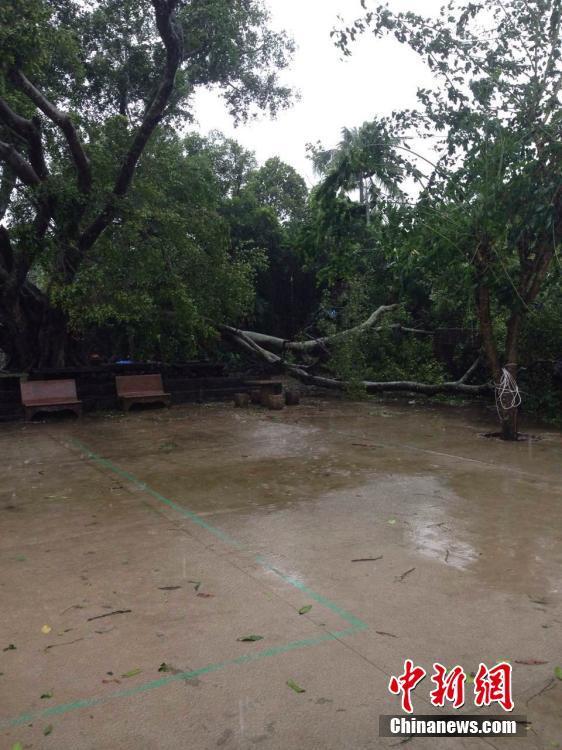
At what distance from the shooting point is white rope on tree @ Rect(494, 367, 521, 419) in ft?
28.8

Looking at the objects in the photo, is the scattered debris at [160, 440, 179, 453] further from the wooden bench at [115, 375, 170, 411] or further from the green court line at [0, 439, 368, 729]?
the green court line at [0, 439, 368, 729]

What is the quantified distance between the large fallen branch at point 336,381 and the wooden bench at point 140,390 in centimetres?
287

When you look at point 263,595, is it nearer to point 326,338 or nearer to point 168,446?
point 168,446

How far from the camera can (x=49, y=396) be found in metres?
11.4

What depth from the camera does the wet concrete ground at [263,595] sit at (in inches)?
94.7

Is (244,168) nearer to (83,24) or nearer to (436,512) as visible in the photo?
(83,24)

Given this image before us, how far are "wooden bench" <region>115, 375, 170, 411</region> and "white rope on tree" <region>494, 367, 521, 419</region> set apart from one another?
22.8 feet

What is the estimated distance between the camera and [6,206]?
42.4 ft

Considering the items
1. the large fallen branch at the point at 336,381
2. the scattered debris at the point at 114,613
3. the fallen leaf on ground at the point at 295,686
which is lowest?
the fallen leaf on ground at the point at 295,686

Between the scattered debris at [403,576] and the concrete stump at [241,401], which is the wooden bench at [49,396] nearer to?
the concrete stump at [241,401]

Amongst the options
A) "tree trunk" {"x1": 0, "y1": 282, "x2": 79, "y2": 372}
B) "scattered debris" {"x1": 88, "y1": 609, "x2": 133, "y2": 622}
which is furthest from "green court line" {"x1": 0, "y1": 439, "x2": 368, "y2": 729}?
"tree trunk" {"x1": 0, "y1": 282, "x2": 79, "y2": 372}

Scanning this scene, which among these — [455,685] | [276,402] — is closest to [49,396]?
[276,402]

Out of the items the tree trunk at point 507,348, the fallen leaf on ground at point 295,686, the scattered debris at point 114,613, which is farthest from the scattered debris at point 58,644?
the tree trunk at point 507,348

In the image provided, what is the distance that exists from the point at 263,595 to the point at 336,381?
11.2 m
